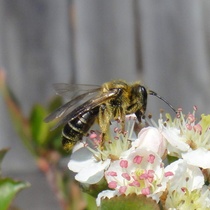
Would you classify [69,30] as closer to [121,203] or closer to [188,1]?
[188,1]

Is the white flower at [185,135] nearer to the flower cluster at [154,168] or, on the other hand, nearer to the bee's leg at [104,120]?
the flower cluster at [154,168]

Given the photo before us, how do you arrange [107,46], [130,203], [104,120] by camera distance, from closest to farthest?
[130,203]
[104,120]
[107,46]

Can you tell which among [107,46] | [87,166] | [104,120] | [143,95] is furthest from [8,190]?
[107,46]

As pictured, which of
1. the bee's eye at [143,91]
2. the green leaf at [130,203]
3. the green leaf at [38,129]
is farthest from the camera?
the green leaf at [38,129]

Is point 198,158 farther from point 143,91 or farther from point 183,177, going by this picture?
point 143,91

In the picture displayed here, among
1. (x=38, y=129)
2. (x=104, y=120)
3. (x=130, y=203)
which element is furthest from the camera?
(x=38, y=129)

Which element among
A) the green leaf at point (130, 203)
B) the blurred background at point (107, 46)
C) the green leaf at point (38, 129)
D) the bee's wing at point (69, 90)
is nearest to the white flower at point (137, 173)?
the green leaf at point (130, 203)

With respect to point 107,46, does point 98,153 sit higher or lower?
higher
